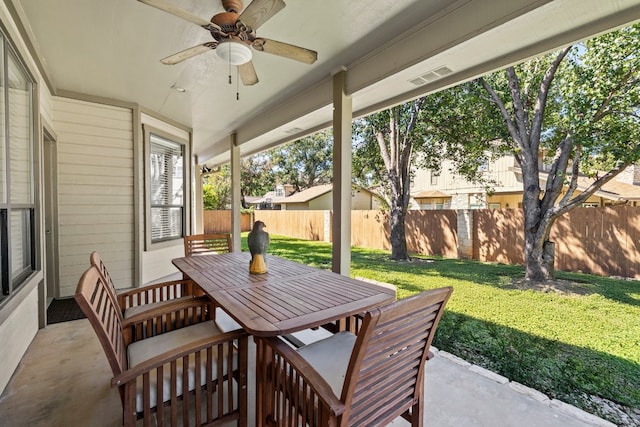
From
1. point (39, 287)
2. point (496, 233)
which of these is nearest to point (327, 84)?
point (39, 287)

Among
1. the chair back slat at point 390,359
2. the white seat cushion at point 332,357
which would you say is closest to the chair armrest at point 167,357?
the white seat cushion at point 332,357

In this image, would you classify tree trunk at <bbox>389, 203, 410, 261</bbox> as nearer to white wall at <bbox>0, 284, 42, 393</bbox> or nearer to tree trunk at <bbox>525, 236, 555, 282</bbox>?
tree trunk at <bbox>525, 236, 555, 282</bbox>

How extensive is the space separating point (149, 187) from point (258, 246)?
3.32 m

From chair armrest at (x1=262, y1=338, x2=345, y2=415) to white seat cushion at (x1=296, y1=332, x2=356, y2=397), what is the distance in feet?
0.49

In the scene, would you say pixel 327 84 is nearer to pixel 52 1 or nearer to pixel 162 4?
pixel 162 4

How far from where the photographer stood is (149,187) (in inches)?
188

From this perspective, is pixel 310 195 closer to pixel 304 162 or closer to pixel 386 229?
pixel 304 162

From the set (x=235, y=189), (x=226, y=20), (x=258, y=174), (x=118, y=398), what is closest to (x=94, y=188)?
(x=235, y=189)

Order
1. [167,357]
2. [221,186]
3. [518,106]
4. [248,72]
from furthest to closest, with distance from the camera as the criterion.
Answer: [221,186], [518,106], [248,72], [167,357]

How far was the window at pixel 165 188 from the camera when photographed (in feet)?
16.2

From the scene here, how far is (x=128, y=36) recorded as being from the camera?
2.73 meters

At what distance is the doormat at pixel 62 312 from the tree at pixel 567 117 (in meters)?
7.18

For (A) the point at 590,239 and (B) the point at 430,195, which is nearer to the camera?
(A) the point at 590,239

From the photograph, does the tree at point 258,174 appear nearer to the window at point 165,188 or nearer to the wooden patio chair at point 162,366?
the window at point 165,188
